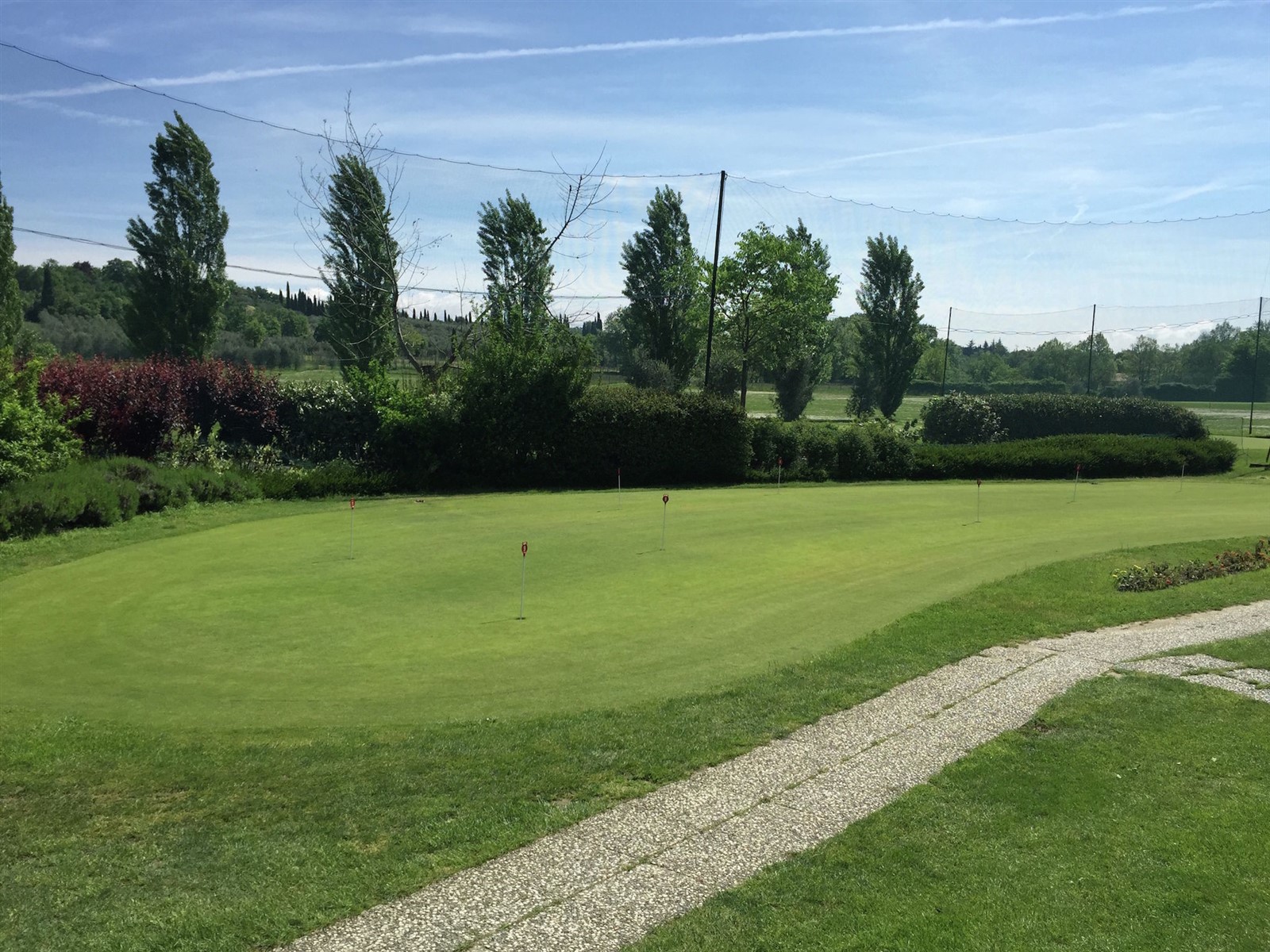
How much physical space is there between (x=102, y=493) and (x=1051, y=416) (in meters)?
48.3

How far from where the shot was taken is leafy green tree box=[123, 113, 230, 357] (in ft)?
135

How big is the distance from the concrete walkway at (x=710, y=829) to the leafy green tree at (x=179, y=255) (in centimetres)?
4046

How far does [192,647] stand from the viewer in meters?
10.5

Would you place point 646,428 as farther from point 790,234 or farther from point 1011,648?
point 790,234

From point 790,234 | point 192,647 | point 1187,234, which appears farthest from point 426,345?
point 1187,234

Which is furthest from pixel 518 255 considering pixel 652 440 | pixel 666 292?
pixel 652 440

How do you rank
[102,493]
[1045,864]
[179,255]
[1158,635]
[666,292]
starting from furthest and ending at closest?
1. [666,292]
2. [179,255]
3. [102,493]
4. [1158,635]
5. [1045,864]

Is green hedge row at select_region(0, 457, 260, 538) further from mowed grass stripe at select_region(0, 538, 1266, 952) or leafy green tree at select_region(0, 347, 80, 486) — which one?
mowed grass stripe at select_region(0, 538, 1266, 952)

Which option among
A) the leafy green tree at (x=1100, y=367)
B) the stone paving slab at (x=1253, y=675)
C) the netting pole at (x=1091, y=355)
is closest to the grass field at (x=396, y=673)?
the stone paving slab at (x=1253, y=675)

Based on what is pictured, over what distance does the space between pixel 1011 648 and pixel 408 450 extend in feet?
66.2

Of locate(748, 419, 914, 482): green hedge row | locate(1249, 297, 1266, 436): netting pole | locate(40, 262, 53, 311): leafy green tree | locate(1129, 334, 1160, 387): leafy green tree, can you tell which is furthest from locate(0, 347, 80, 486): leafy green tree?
locate(1129, 334, 1160, 387): leafy green tree

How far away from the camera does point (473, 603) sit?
1272 centimetres

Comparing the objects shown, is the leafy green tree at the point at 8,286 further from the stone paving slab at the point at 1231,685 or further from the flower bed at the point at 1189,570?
the stone paving slab at the point at 1231,685

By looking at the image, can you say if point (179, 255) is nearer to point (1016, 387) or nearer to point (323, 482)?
point (323, 482)
